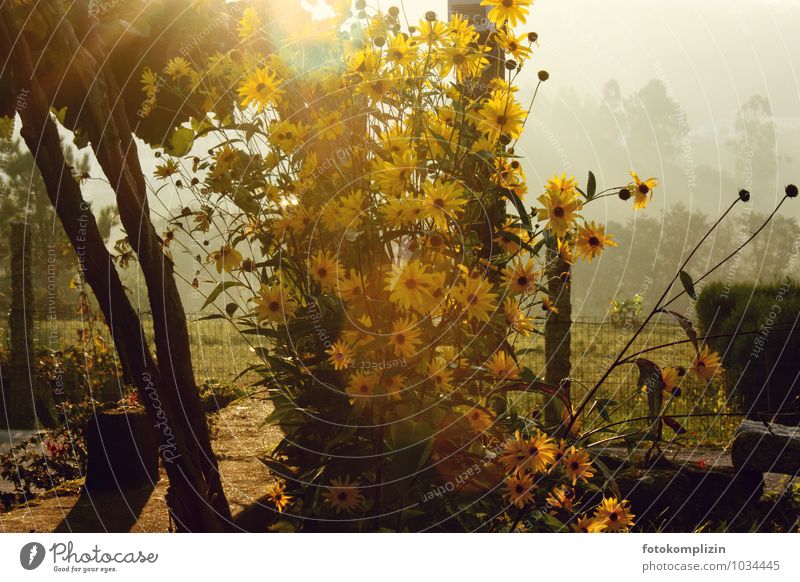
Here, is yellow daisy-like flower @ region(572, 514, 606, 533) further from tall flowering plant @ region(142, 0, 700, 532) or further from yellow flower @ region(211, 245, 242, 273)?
yellow flower @ region(211, 245, 242, 273)

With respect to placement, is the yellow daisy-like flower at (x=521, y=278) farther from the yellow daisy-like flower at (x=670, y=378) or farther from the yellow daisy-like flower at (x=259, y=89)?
the yellow daisy-like flower at (x=259, y=89)

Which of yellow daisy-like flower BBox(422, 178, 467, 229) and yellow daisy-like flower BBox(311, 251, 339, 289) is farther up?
yellow daisy-like flower BBox(422, 178, 467, 229)

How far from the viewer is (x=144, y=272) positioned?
2188mm

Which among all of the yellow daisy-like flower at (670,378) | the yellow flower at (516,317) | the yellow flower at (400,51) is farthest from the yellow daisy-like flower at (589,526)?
the yellow flower at (400,51)

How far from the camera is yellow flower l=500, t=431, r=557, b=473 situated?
6.25 feet

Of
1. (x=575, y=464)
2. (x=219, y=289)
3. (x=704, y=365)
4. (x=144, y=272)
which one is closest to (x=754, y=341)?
(x=704, y=365)

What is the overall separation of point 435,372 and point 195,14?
67.5 inches

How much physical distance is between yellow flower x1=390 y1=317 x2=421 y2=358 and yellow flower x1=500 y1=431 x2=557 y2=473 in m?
0.34

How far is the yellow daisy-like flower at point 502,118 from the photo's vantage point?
1.97m

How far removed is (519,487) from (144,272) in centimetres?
112

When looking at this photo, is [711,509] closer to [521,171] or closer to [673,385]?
[673,385]

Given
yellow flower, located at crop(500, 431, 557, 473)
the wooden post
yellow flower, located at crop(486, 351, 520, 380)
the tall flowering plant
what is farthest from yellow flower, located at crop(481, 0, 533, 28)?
the wooden post

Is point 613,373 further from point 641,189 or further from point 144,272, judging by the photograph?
point 144,272

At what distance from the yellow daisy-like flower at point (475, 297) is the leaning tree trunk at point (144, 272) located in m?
0.84
